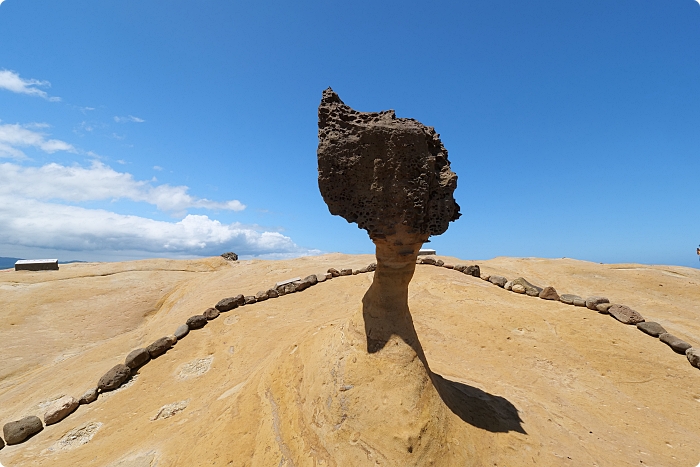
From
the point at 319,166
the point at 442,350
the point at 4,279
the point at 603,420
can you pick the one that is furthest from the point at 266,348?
the point at 4,279

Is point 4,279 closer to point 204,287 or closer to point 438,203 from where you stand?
point 204,287

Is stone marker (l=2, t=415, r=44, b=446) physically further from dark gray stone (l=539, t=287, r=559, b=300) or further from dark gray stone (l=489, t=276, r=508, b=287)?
dark gray stone (l=539, t=287, r=559, b=300)

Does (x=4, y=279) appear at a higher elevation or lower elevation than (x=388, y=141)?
lower

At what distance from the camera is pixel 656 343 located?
6.64 meters

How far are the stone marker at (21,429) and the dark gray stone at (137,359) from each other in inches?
56.9

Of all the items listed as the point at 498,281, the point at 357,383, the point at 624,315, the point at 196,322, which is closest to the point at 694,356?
the point at 624,315

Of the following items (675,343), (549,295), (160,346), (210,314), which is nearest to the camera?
(675,343)

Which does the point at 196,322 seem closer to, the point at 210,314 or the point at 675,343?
the point at 210,314

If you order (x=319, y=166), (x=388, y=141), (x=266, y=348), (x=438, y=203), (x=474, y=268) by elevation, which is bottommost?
(x=266, y=348)

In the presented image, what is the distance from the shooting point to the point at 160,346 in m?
7.14

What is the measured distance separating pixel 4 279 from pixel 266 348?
12623 millimetres

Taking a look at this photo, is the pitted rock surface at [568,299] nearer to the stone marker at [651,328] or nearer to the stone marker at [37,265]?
the stone marker at [651,328]

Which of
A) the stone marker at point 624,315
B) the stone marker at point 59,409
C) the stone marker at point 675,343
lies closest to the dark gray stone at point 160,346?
the stone marker at point 59,409

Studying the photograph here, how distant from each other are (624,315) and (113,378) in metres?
10.1
